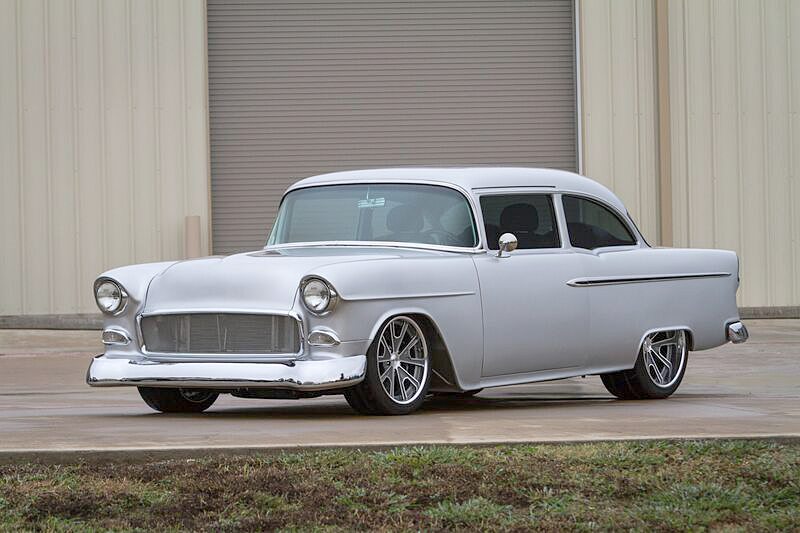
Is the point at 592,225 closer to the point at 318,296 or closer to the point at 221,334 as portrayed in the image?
the point at 318,296

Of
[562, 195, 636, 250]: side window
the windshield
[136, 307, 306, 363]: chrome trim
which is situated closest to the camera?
[136, 307, 306, 363]: chrome trim

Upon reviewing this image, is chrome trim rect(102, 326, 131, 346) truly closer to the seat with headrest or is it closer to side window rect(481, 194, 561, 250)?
side window rect(481, 194, 561, 250)

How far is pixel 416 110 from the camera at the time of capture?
68.6 feet

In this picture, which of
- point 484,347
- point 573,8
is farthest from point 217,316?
point 573,8

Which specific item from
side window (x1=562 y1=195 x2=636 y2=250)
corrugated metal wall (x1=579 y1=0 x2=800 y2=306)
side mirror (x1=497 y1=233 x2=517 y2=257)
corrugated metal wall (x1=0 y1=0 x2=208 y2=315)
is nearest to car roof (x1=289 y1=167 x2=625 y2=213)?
side window (x1=562 y1=195 x2=636 y2=250)

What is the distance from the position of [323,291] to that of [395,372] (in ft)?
2.36

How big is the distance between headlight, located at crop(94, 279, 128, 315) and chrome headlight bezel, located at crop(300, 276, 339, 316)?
1.27 metres

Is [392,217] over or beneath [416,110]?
beneath

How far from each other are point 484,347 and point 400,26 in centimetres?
1285

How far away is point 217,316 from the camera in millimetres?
8062

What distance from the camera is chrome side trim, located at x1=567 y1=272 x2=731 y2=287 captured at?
30.9 ft

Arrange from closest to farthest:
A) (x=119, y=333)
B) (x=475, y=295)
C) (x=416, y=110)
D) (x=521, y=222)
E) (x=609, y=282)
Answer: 1. (x=119, y=333)
2. (x=475, y=295)
3. (x=521, y=222)
4. (x=609, y=282)
5. (x=416, y=110)

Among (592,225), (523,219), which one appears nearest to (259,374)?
(523,219)

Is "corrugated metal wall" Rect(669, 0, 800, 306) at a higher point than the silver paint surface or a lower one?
higher
